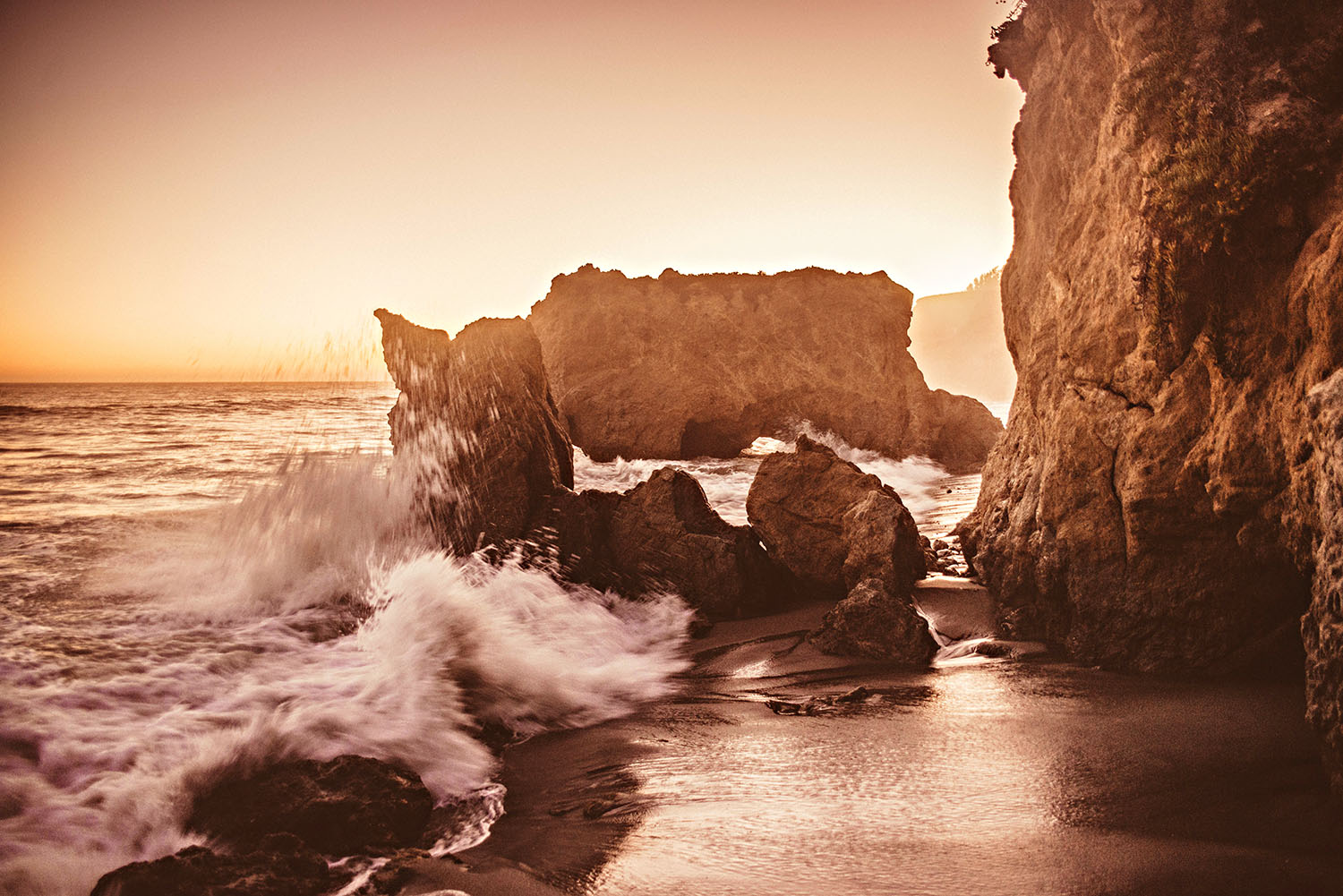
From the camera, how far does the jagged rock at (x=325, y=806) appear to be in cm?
328

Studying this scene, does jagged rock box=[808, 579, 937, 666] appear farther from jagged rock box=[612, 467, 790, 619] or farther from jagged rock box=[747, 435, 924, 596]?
jagged rock box=[612, 467, 790, 619]

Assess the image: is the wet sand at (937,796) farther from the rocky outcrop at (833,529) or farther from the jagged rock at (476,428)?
the jagged rock at (476,428)

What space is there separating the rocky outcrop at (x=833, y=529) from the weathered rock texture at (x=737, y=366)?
622 inches

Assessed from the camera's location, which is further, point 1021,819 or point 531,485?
point 531,485

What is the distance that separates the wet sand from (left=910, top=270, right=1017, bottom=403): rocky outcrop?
10293 centimetres

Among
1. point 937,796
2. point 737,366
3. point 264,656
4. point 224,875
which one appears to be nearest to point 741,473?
point 737,366

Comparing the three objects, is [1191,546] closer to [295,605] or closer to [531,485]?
[531,485]

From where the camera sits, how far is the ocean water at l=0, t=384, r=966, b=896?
356cm

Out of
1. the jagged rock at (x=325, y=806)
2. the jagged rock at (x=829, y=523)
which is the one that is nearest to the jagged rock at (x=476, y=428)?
the jagged rock at (x=829, y=523)

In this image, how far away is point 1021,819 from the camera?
3.17m

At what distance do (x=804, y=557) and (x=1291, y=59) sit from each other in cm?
481

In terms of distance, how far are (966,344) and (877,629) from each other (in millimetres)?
119825

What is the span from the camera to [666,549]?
7371mm

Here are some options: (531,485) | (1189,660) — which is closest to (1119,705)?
(1189,660)
